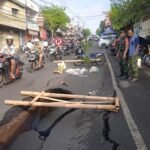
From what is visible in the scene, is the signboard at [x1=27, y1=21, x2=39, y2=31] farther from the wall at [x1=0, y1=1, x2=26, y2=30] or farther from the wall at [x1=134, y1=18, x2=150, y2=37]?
the wall at [x1=134, y1=18, x2=150, y2=37]

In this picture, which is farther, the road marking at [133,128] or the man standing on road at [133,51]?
the man standing on road at [133,51]

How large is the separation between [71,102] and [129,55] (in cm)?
606

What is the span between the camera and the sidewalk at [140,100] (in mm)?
6730

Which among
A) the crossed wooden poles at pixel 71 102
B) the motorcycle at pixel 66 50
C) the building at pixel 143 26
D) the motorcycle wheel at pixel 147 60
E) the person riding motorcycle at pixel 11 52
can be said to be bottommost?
the motorcycle at pixel 66 50

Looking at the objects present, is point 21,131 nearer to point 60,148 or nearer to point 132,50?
point 60,148

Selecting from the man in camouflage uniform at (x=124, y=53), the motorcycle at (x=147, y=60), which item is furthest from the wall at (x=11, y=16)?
Result: the man in camouflage uniform at (x=124, y=53)

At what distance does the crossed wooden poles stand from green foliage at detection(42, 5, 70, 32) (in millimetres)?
59388

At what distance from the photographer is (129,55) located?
13289 mm

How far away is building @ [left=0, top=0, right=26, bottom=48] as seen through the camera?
Answer: 39.1 metres

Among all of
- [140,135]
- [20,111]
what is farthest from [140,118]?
[20,111]

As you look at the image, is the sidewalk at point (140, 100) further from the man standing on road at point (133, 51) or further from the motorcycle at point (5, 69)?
the motorcycle at point (5, 69)

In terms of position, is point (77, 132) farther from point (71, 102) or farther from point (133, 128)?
point (71, 102)

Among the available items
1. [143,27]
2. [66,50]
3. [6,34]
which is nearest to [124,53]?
[66,50]

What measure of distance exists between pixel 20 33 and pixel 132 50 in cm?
3625
